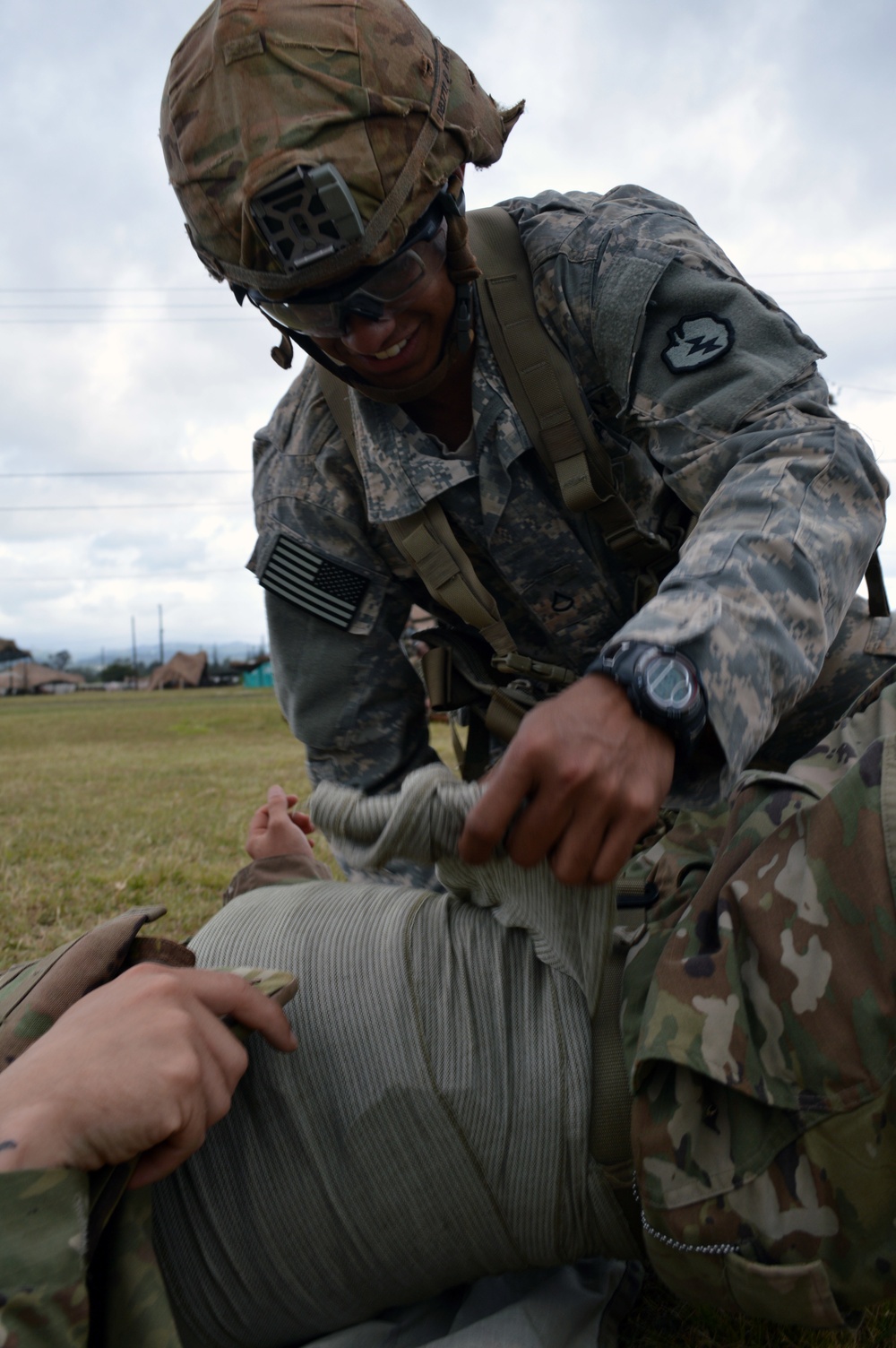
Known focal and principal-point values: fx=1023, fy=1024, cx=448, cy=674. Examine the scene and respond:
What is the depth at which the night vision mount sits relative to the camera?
1809 mm

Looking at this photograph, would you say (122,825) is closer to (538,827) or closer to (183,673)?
(538,827)

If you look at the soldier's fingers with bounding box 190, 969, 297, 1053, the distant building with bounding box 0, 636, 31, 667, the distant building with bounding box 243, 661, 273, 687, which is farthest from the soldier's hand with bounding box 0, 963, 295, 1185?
the distant building with bounding box 0, 636, 31, 667

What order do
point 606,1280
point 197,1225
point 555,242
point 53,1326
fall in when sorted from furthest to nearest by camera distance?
point 555,242 → point 606,1280 → point 197,1225 → point 53,1326

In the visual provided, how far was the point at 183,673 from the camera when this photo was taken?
35.4 meters

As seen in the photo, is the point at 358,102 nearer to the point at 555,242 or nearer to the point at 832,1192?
the point at 555,242

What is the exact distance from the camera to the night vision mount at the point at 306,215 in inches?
71.2

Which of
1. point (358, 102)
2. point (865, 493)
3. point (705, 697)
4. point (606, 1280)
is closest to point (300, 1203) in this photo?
point (606, 1280)

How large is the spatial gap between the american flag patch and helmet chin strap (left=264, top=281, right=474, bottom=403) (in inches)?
18.3

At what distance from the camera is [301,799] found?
255 inches

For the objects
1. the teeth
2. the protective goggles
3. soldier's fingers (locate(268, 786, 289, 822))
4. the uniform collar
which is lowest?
soldier's fingers (locate(268, 786, 289, 822))

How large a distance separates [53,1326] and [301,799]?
18.4ft

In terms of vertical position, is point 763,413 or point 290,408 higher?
point 290,408

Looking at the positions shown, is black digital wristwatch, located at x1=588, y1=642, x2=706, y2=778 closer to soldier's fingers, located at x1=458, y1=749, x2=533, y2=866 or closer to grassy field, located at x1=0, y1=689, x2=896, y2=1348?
soldier's fingers, located at x1=458, y1=749, x2=533, y2=866

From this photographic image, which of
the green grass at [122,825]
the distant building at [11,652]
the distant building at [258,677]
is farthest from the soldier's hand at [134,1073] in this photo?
Answer: the distant building at [11,652]
